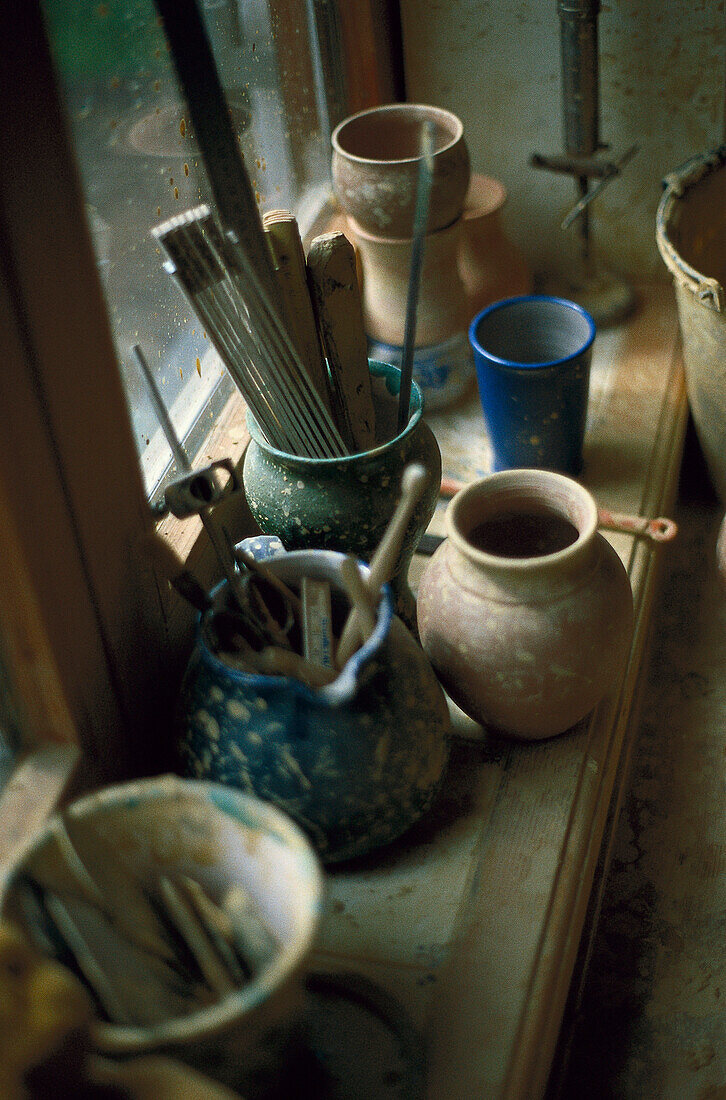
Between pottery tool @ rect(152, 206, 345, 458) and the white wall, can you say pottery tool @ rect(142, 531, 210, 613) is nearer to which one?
pottery tool @ rect(152, 206, 345, 458)

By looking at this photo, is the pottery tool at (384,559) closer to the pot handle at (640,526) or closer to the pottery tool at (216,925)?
the pottery tool at (216,925)

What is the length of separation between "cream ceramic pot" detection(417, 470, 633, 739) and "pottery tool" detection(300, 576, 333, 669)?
5.0 inches

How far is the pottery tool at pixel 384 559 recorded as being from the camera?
0.72 metres

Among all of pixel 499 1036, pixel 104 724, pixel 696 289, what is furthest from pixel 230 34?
pixel 499 1036

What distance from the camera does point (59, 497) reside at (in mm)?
752

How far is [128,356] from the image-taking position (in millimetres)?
1015

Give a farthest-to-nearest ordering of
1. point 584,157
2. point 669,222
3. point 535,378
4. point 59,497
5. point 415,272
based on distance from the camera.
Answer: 1. point 584,157
2. point 669,222
3. point 535,378
4. point 415,272
5. point 59,497

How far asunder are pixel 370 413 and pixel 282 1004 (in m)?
0.59

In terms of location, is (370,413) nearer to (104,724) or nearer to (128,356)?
(128,356)

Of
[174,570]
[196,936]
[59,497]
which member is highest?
[59,497]

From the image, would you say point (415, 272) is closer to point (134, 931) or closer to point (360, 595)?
point (360, 595)

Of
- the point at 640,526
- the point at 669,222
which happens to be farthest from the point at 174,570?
the point at 669,222

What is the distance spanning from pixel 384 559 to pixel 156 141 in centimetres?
58

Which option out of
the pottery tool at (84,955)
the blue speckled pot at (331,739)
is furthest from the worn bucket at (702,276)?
the pottery tool at (84,955)
